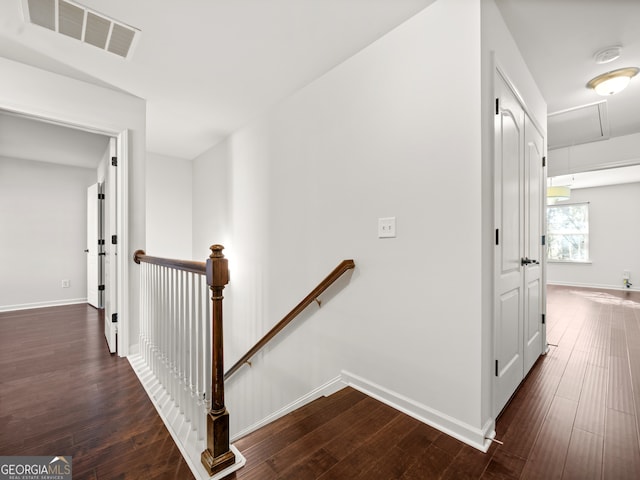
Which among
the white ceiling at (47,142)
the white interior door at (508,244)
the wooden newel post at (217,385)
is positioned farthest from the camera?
the white ceiling at (47,142)

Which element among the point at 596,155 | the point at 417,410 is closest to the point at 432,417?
the point at 417,410

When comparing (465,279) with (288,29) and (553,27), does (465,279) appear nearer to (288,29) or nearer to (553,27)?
(553,27)

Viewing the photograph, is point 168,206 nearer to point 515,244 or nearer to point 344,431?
point 344,431

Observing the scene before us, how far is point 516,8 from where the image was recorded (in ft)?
5.62

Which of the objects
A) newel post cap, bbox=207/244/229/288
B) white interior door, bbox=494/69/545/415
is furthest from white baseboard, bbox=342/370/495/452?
newel post cap, bbox=207/244/229/288

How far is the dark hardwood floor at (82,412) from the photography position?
138 centimetres

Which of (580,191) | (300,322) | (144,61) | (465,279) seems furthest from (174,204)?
(580,191)

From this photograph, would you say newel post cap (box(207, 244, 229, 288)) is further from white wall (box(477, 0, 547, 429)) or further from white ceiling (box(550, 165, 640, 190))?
white ceiling (box(550, 165, 640, 190))

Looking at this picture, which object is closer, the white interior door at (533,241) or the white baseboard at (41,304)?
the white interior door at (533,241)

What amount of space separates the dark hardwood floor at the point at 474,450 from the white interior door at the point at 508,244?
0.22 meters

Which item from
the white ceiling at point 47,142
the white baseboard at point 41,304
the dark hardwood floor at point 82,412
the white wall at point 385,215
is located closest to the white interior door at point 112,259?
the dark hardwood floor at point 82,412

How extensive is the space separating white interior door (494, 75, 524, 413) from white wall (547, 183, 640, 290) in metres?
6.81

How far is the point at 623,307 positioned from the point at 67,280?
9.23 metres

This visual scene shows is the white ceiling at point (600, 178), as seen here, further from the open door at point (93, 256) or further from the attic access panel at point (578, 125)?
the open door at point (93, 256)
